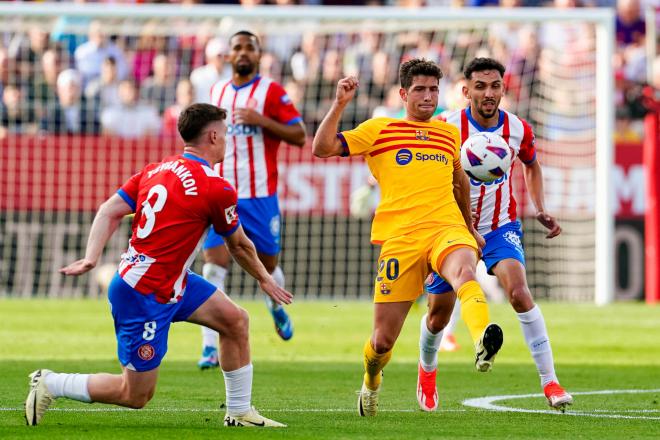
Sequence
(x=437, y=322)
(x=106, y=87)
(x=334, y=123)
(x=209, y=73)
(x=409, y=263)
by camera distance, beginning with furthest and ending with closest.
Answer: (x=106, y=87) → (x=209, y=73) → (x=437, y=322) → (x=409, y=263) → (x=334, y=123)

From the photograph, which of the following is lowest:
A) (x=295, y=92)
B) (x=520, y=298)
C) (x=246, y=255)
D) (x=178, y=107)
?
(x=520, y=298)

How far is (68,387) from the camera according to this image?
744 cm

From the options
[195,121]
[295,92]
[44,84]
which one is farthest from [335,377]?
[44,84]

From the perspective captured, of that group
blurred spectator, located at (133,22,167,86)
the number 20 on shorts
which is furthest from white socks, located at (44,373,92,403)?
blurred spectator, located at (133,22,167,86)

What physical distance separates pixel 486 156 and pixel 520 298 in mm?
929

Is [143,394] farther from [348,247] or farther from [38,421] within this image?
[348,247]

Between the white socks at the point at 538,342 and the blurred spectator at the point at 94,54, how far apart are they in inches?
513

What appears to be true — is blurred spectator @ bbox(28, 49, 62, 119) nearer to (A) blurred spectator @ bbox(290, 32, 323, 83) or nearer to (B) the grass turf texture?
(B) the grass turf texture

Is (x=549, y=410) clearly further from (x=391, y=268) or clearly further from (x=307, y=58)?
(x=307, y=58)

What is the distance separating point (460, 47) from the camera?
67.9ft

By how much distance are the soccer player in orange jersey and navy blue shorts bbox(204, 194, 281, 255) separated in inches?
150

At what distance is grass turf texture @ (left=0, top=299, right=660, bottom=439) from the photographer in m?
7.48

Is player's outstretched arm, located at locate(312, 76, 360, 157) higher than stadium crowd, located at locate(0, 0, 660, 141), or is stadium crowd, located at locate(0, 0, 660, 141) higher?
stadium crowd, located at locate(0, 0, 660, 141)

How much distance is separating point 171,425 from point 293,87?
42.3ft
